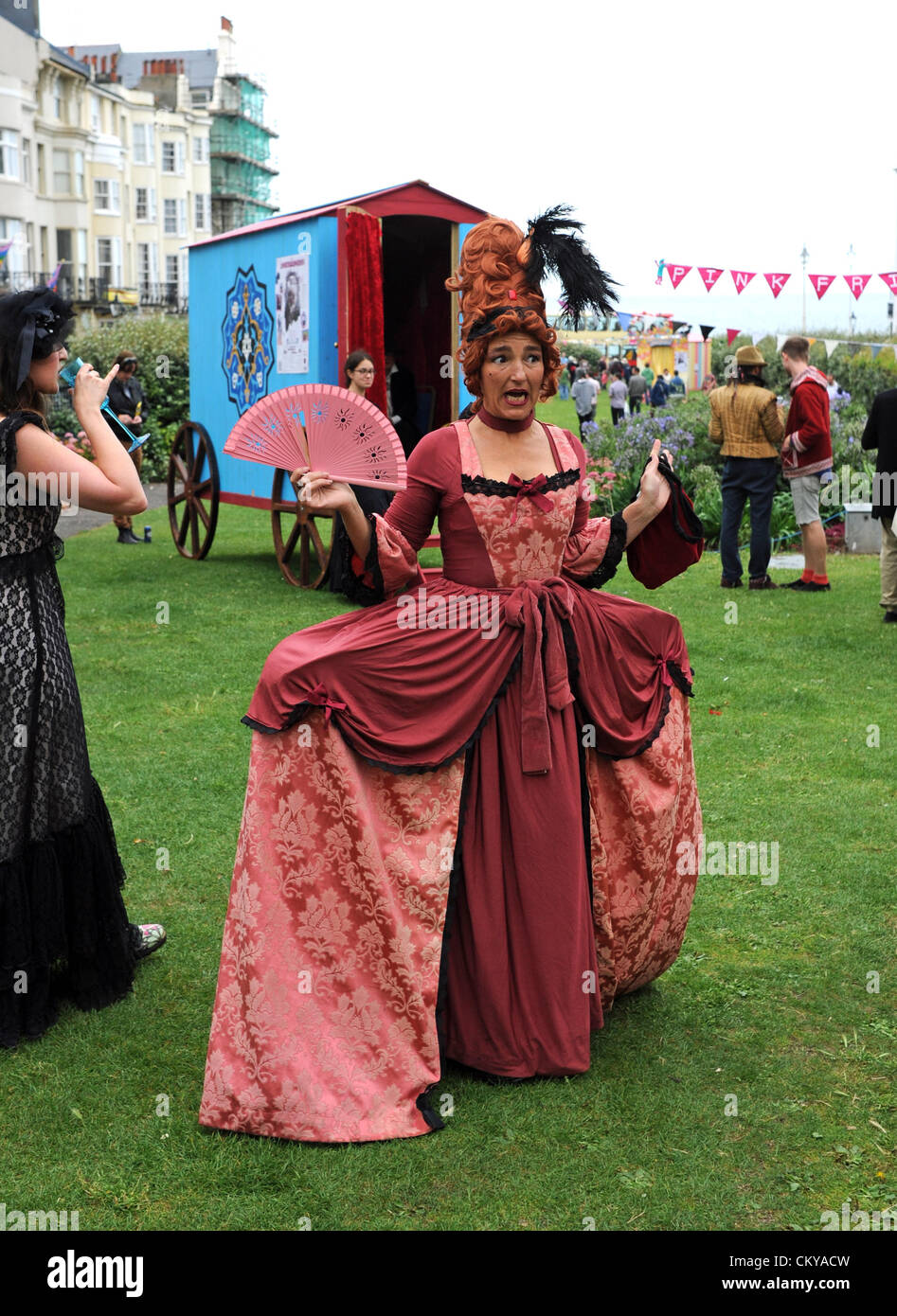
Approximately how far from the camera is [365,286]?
376 inches

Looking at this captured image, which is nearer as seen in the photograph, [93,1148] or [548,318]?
[93,1148]

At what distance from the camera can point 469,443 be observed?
11.0 ft

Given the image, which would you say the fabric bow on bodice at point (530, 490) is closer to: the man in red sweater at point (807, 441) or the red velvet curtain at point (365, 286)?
A: the red velvet curtain at point (365, 286)

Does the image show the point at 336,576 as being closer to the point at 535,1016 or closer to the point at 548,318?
the point at 548,318

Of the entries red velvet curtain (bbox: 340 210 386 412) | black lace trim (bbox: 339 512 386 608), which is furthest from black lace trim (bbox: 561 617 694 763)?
red velvet curtain (bbox: 340 210 386 412)

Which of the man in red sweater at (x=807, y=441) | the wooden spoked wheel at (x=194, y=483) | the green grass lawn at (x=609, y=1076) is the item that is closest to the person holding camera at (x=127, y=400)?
the wooden spoked wheel at (x=194, y=483)

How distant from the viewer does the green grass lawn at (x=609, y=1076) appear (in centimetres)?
282

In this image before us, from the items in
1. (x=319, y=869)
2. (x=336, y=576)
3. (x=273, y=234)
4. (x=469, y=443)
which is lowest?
(x=319, y=869)

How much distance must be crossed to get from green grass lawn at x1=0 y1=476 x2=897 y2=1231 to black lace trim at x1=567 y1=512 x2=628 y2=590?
120 cm

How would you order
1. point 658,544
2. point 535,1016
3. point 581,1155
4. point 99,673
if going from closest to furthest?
1. point 581,1155
2. point 535,1016
3. point 658,544
4. point 99,673

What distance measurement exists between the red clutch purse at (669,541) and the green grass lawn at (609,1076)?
1222 millimetres

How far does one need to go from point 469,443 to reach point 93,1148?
189 centimetres
